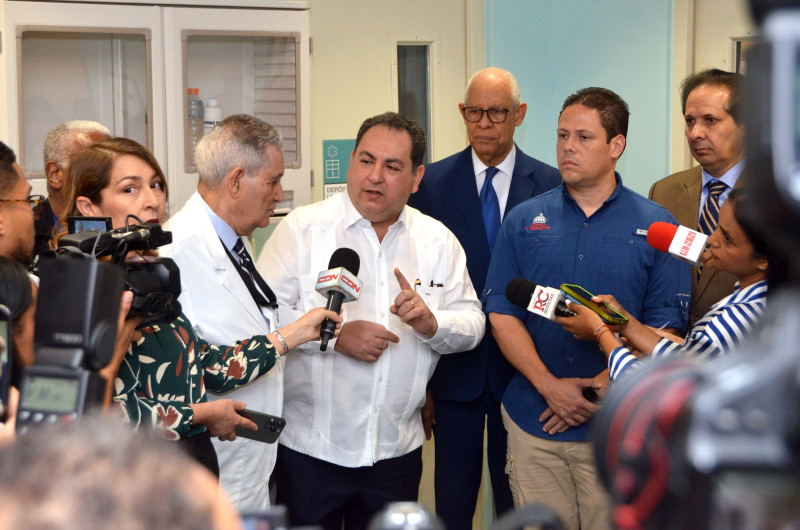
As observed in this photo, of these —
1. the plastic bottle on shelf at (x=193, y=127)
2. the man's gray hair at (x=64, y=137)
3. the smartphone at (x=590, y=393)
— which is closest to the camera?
the smartphone at (x=590, y=393)

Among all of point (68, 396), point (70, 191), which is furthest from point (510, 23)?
point (68, 396)

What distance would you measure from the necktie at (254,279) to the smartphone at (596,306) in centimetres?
84

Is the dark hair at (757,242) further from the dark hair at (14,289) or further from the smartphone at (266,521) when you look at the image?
the dark hair at (14,289)

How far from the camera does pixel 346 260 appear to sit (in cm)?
254

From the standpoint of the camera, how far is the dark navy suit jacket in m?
2.97

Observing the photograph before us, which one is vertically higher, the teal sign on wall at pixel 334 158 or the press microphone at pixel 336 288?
the teal sign on wall at pixel 334 158

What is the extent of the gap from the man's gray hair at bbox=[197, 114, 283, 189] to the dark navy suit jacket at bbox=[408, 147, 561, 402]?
→ 2.75 feet

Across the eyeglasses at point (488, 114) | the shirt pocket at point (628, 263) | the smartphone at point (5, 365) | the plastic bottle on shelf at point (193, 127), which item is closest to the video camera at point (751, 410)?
the smartphone at point (5, 365)

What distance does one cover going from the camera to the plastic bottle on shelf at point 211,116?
364 cm

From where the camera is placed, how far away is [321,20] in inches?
160

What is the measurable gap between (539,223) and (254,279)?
0.90m

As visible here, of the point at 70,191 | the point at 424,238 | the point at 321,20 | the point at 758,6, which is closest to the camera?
the point at 758,6

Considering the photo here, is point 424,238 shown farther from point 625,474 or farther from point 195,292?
point 625,474

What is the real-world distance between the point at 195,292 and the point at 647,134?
2.57m
